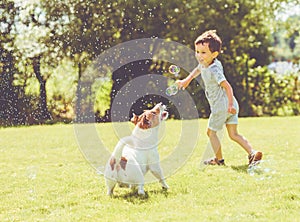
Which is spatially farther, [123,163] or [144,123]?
[144,123]

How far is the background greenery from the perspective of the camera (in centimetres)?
1366

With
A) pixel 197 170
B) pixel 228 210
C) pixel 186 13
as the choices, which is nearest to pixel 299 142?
pixel 197 170

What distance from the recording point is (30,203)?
4.57 meters

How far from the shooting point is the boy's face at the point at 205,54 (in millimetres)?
5808

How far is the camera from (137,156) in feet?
15.0

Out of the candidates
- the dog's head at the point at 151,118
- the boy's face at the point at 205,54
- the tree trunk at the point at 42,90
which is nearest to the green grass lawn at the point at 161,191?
the dog's head at the point at 151,118

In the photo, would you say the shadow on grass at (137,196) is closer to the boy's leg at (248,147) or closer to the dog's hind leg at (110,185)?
the dog's hind leg at (110,185)

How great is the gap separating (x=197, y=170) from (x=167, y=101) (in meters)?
7.45

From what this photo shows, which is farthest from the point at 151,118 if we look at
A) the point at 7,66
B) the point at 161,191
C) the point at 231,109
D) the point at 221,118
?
the point at 7,66

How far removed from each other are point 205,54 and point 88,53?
8.44m

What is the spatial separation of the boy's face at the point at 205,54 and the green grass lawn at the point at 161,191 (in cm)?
124

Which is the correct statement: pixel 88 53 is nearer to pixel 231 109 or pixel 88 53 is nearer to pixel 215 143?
pixel 215 143

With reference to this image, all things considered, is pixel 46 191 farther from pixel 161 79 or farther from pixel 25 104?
pixel 161 79

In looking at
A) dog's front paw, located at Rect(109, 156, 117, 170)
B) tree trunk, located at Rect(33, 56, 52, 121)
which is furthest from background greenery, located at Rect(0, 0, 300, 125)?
dog's front paw, located at Rect(109, 156, 117, 170)
